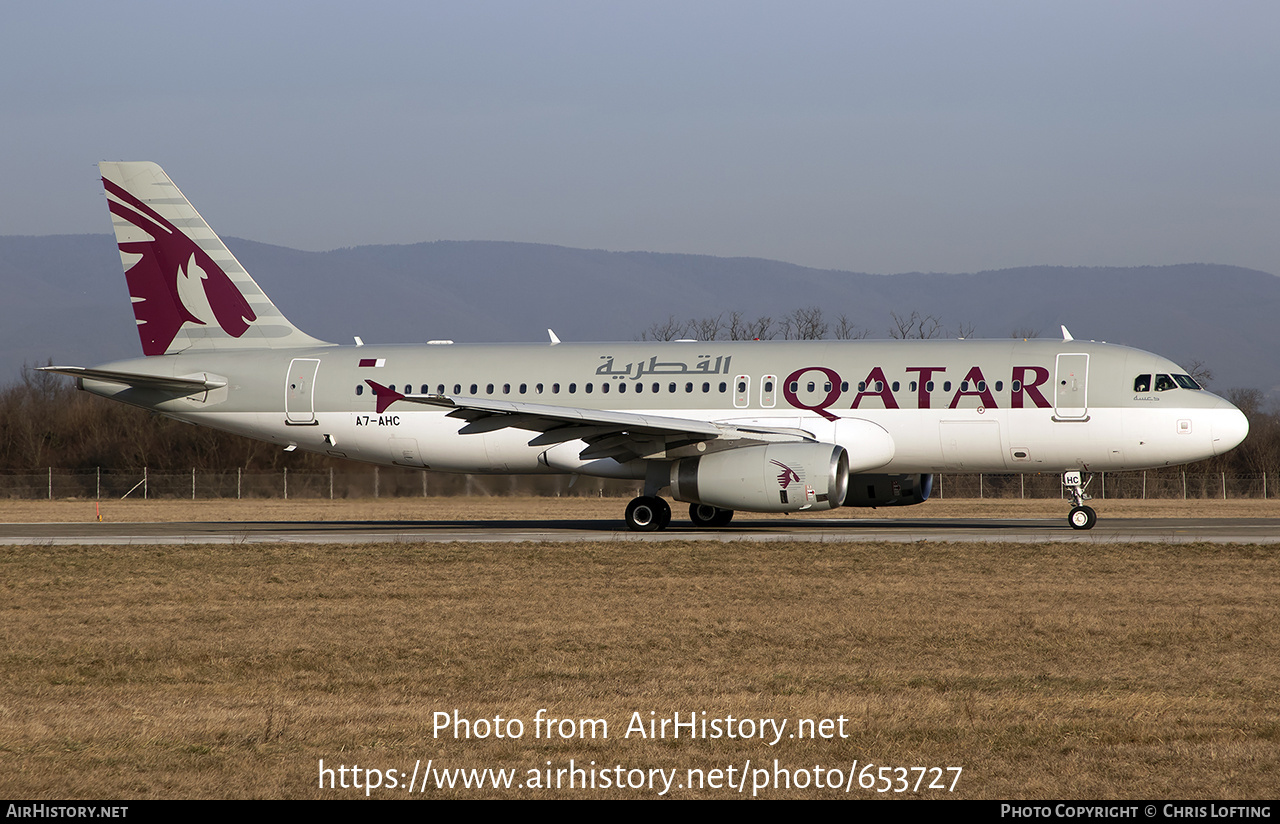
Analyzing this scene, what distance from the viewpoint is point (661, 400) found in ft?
86.8

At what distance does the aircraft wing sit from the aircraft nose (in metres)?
7.61

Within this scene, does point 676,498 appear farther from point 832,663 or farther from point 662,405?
point 832,663

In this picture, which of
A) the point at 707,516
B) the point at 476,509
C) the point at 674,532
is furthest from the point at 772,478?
the point at 476,509

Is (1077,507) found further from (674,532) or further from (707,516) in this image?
(674,532)

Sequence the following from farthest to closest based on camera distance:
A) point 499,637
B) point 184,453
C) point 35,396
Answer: point 35,396, point 184,453, point 499,637

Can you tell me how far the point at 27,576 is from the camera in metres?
17.8

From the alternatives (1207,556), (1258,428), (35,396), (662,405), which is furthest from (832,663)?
(35,396)

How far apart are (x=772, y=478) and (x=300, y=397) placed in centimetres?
1119

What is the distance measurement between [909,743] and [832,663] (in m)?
2.79

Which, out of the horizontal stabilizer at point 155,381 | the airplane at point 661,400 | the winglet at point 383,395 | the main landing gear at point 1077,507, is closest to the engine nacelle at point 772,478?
the airplane at point 661,400

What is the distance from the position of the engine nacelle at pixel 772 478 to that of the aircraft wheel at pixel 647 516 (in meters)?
1.58

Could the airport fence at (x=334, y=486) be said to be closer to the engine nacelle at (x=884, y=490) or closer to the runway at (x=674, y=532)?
the runway at (x=674, y=532)

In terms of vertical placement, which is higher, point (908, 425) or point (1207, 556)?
point (908, 425)

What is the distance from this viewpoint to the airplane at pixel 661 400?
79.4ft
